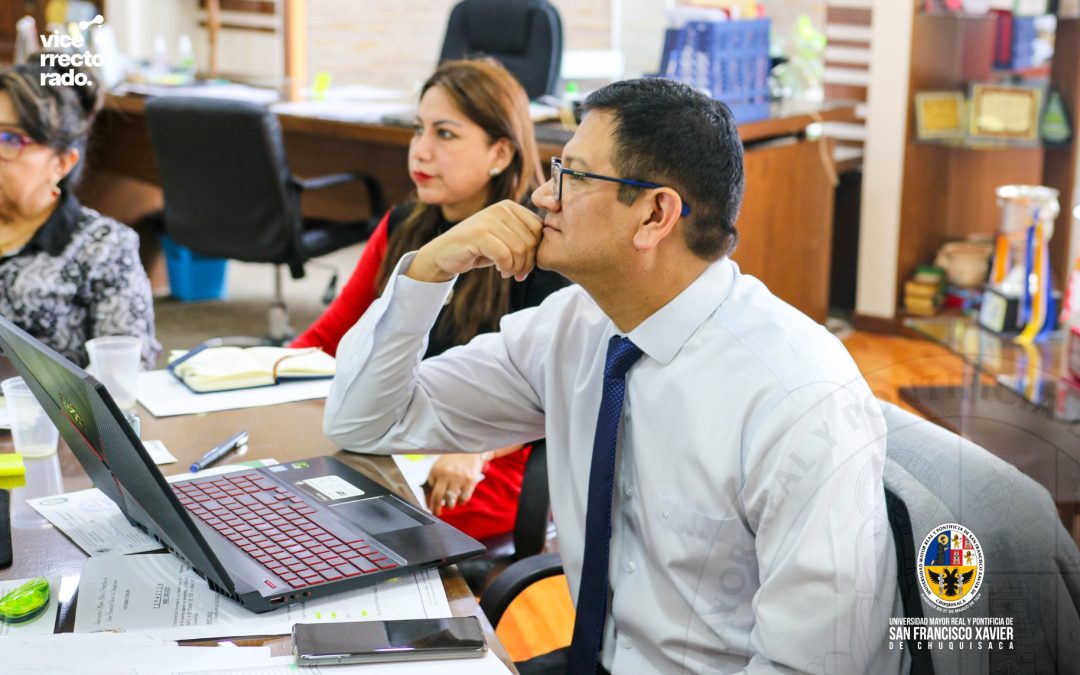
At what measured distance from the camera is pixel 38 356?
1.17 m

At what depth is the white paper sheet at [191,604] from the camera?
1090 mm

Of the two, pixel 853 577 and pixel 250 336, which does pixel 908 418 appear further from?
pixel 250 336

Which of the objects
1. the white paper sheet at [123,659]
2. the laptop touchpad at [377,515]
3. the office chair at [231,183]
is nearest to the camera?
the white paper sheet at [123,659]

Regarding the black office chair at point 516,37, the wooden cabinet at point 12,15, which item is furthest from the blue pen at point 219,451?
the wooden cabinet at point 12,15

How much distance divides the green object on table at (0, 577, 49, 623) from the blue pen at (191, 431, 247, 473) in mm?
361

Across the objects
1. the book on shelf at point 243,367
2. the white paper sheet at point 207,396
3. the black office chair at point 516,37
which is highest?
the black office chair at point 516,37

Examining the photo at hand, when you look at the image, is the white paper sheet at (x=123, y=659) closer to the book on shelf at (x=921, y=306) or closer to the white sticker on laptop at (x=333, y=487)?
the white sticker on laptop at (x=333, y=487)

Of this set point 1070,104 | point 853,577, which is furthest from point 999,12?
point 853,577

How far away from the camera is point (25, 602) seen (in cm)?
110

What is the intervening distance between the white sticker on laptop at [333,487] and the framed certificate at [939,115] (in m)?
3.51

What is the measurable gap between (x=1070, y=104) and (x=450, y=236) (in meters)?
3.44

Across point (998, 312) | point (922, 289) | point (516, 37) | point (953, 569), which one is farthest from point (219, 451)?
A: point (922, 289)

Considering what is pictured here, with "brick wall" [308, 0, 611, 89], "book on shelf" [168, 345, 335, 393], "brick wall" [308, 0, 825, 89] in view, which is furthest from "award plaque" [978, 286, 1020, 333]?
"brick wall" [308, 0, 611, 89]

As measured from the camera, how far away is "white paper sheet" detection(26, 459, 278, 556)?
1.26m
